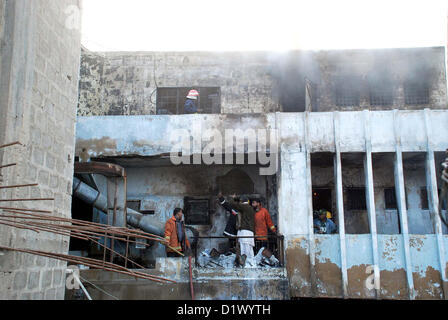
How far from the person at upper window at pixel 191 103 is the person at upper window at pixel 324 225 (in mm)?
4911

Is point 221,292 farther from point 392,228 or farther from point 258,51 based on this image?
point 258,51

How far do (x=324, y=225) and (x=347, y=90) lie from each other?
5371mm

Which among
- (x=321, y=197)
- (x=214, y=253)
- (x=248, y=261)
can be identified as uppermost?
(x=321, y=197)

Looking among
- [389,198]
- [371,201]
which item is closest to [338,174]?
[371,201]

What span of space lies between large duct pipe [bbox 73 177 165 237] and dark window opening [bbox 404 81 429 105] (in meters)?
9.35

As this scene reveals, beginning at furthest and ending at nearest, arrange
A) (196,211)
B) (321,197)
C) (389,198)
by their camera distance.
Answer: (321,197), (196,211), (389,198)

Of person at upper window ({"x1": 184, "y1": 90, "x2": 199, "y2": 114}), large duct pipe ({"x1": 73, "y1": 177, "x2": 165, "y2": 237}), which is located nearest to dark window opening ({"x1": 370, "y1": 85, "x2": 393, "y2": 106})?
person at upper window ({"x1": 184, "y1": 90, "x2": 199, "y2": 114})

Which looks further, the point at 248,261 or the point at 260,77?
the point at 260,77

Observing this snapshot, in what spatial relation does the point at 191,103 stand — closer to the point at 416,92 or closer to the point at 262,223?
the point at 262,223

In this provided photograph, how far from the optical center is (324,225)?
48.4 ft

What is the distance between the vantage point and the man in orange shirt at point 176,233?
44.8ft

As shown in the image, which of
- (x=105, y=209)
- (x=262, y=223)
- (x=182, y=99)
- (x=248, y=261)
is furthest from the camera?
(x=182, y=99)

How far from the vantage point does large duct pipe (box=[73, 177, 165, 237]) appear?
46.4ft

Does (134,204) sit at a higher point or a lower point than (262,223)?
higher
